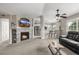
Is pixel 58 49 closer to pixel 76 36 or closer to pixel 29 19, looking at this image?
pixel 76 36

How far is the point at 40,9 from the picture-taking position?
345 cm

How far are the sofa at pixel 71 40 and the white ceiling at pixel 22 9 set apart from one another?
1.11 metres

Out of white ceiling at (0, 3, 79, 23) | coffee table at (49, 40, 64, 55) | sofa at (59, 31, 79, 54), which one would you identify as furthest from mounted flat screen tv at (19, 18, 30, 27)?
sofa at (59, 31, 79, 54)

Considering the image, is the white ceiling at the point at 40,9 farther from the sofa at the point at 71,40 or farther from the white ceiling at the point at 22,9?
the sofa at the point at 71,40

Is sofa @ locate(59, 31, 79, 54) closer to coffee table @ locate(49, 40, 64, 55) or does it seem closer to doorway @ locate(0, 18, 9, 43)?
coffee table @ locate(49, 40, 64, 55)

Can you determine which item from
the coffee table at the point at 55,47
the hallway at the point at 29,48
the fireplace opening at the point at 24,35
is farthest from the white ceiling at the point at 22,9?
the coffee table at the point at 55,47

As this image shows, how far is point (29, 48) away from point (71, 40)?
135 cm

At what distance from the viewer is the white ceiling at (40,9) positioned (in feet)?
10.1

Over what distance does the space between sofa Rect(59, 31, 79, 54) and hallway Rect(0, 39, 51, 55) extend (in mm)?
552

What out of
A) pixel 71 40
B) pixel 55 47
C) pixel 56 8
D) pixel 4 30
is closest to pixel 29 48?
pixel 55 47

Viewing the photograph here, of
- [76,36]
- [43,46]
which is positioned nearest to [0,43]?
[43,46]

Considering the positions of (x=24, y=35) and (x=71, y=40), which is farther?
(x=24, y=35)

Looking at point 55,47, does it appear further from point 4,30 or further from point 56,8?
point 4,30

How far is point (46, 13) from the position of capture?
3.39 m
